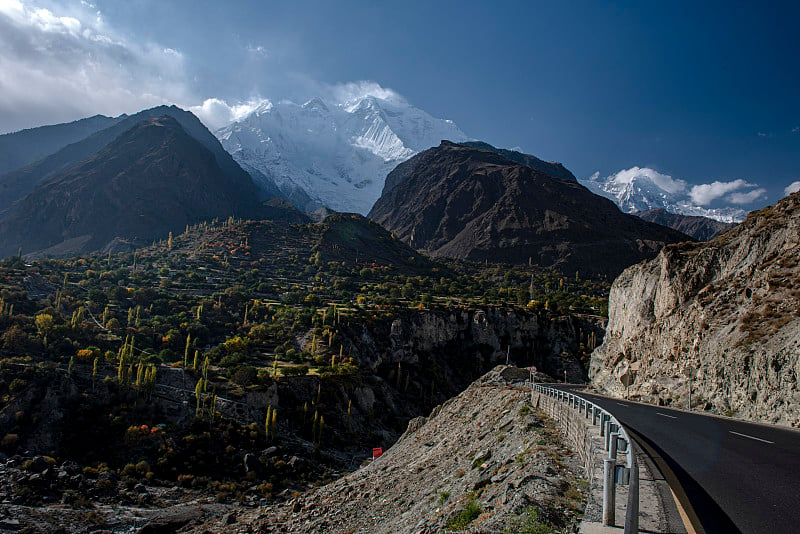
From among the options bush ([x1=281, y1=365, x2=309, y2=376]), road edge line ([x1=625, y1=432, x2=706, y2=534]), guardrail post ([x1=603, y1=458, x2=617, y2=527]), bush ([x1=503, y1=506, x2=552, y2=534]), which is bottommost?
bush ([x1=281, y1=365, x2=309, y2=376])

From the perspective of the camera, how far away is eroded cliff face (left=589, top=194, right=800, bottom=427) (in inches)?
882

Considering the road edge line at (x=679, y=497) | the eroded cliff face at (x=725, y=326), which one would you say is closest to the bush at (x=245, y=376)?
the eroded cliff face at (x=725, y=326)

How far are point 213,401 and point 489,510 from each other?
49309 mm

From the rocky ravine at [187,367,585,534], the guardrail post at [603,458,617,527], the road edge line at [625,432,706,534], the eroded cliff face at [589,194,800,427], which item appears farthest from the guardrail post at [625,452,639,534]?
the eroded cliff face at [589,194,800,427]

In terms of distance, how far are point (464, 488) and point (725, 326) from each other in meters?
22.7

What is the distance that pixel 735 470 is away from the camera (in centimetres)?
1045

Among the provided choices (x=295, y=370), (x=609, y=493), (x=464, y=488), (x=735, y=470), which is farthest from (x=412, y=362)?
(x=609, y=493)

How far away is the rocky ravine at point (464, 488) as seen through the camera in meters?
9.66

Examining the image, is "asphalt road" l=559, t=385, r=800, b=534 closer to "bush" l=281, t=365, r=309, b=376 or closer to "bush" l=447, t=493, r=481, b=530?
"bush" l=447, t=493, r=481, b=530

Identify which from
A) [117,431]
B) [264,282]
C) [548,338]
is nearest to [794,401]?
[117,431]

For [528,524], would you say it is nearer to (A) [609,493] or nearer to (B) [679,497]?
(A) [609,493]

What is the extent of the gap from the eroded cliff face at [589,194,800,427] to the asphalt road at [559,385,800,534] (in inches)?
215

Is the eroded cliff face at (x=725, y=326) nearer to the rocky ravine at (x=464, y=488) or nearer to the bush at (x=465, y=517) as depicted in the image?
the rocky ravine at (x=464, y=488)

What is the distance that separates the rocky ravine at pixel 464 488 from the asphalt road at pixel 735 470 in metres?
2.11
